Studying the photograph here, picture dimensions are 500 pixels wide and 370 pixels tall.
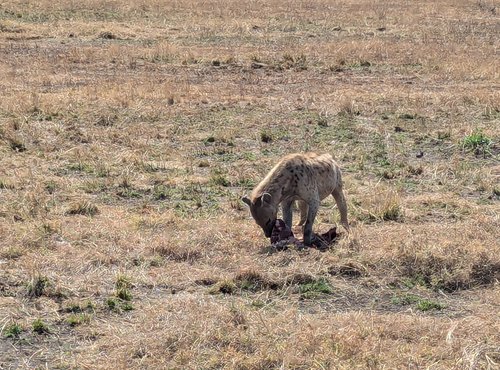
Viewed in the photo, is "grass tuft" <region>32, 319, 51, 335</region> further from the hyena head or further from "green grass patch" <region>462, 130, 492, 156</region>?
"green grass patch" <region>462, 130, 492, 156</region>

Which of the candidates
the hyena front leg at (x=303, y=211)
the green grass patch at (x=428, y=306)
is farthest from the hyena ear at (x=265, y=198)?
the green grass patch at (x=428, y=306)

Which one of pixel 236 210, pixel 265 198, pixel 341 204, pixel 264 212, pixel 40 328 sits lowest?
pixel 236 210

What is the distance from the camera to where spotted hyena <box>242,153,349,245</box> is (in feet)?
31.9

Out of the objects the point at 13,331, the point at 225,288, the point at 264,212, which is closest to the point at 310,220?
the point at 264,212

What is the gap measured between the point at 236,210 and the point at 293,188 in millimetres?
1491

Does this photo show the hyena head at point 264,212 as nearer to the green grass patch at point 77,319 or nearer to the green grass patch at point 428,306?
the green grass patch at point 428,306

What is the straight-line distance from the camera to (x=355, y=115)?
16984mm

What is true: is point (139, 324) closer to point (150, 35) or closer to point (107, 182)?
point (107, 182)

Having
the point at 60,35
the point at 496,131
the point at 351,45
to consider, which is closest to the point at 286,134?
the point at 496,131

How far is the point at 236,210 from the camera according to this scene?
1127cm

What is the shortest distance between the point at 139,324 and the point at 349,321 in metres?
1.85

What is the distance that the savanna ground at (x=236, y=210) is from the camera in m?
7.14

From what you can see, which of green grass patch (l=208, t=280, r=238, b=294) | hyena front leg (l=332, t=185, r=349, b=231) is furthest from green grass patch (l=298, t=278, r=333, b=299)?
hyena front leg (l=332, t=185, r=349, b=231)

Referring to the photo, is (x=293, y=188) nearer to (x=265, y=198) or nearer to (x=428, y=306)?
(x=265, y=198)
